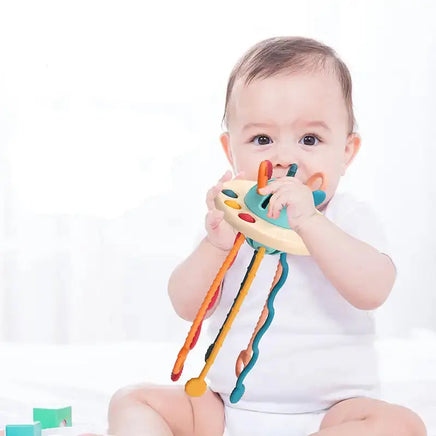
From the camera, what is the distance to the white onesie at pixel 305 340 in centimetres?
110

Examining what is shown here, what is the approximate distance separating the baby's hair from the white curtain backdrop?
958 millimetres

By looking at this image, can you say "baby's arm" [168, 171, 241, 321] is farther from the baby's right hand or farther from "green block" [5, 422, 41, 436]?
"green block" [5, 422, 41, 436]

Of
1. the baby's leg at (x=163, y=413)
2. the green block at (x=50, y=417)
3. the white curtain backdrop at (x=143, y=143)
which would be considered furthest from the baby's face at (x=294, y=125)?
the white curtain backdrop at (x=143, y=143)

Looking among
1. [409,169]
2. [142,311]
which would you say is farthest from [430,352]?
[142,311]

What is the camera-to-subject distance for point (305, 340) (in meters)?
1.12

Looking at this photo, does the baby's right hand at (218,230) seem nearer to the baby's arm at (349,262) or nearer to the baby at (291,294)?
the baby at (291,294)

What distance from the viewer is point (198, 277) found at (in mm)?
1129

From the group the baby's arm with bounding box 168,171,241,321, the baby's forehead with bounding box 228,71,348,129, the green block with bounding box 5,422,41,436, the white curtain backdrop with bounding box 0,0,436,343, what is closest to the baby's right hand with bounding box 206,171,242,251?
the baby's arm with bounding box 168,171,241,321

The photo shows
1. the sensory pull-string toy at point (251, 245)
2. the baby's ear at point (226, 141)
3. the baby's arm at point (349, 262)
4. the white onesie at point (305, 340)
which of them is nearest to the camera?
the sensory pull-string toy at point (251, 245)

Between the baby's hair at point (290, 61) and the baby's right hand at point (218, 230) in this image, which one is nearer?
the baby's right hand at point (218, 230)

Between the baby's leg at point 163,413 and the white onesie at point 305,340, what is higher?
the white onesie at point 305,340

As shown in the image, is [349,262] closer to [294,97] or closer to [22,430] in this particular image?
[294,97]

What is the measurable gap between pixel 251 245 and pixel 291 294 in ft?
0.68

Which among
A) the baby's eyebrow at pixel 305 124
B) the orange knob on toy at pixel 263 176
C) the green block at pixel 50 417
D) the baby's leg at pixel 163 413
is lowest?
the green block at pixel 50 417
